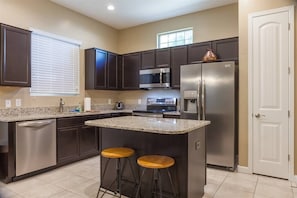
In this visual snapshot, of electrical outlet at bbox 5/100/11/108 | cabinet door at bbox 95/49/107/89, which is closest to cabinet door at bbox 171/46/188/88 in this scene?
cabinet door at bbox 95/49/107/89

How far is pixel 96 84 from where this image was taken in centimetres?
474

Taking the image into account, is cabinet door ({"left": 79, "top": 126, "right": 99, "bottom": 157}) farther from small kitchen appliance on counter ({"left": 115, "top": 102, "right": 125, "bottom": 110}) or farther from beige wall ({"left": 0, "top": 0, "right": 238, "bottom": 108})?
small kitchen appliance on counter ({"left": 115, "top": 102, "right": 125, "bottom": 110})

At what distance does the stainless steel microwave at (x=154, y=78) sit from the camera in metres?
4.61

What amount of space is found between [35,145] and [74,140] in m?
0.74

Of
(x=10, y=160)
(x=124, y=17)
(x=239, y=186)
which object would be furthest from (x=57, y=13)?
(x=239, y=186)

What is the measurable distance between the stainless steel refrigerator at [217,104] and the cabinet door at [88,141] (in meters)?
1.95

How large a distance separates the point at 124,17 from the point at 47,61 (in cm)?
207

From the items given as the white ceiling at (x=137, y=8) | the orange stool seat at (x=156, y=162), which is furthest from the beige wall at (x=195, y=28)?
the orange stool seat at (x=156, y=162)

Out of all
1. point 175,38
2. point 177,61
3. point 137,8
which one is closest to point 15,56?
point 137,8

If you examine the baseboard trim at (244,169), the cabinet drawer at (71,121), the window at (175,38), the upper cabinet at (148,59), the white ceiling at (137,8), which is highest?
the white ceiling at (137,8)

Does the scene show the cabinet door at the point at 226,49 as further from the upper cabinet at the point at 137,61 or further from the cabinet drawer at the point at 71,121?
the cabinet drawer at the point at 71,121

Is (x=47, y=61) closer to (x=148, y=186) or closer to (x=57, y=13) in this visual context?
(x=57, y=13)

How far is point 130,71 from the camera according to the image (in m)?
5.28

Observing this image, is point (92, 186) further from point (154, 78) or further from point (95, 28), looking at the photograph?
point (95, 28)
